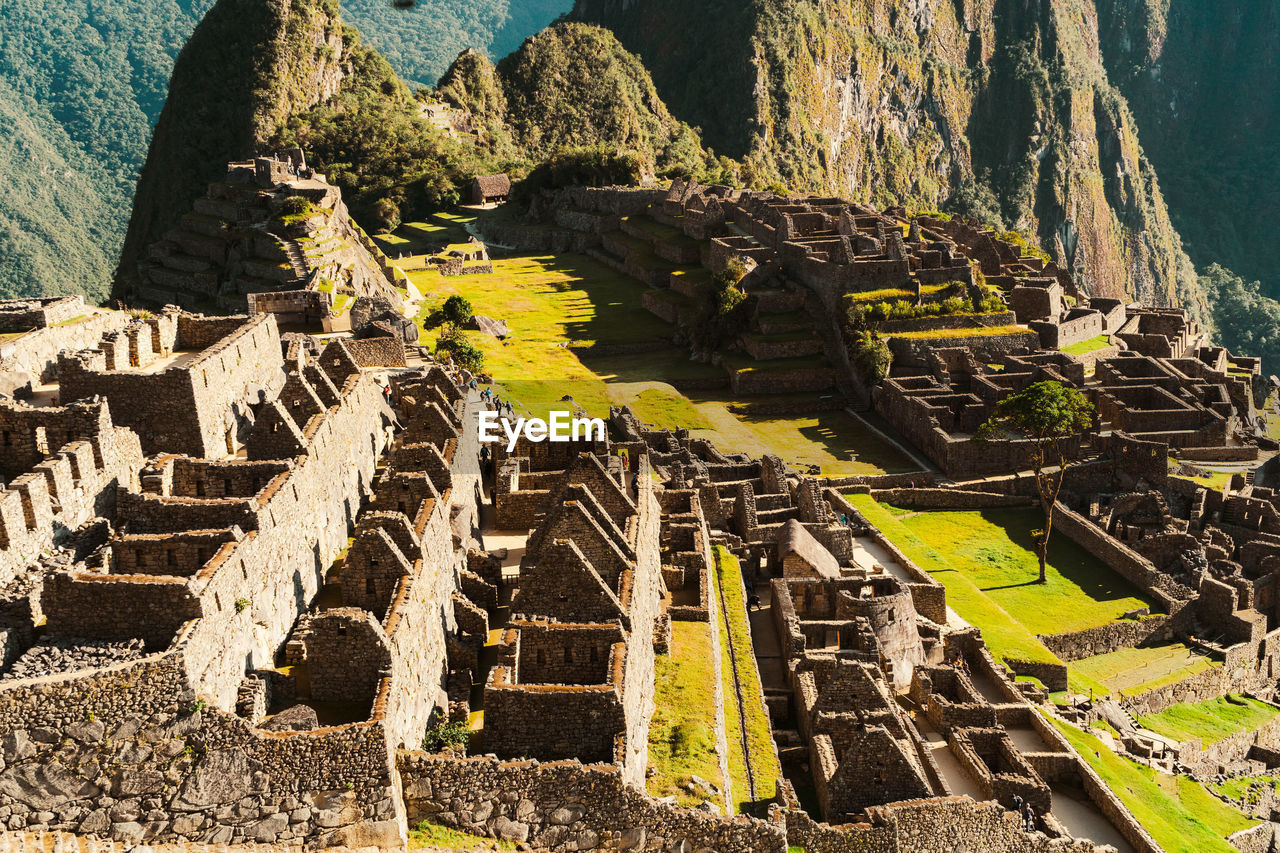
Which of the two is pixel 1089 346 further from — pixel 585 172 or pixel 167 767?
pixel 167 767

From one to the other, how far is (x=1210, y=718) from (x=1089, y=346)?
1300 inches

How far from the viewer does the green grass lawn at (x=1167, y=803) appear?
86.6 feet

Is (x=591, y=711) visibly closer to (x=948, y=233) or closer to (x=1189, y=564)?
(x=1189, y=564)

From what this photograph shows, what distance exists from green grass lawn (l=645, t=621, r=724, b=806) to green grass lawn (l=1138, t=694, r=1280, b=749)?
16.6m

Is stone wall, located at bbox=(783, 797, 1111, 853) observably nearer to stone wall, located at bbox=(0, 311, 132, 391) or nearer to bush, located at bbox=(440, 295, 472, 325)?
stone wall, located at bbox=(0, 311, 132, 391)

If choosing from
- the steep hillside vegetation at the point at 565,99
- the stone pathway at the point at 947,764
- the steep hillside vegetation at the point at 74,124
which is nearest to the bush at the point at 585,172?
the steep hillside vegetation at the point at 565,99

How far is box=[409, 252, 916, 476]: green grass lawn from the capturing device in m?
52.2

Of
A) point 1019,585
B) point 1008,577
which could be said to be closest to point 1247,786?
point 1019,585

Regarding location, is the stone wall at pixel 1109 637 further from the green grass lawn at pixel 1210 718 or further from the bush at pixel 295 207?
the bush at pixel 295 207

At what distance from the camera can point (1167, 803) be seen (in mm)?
27859

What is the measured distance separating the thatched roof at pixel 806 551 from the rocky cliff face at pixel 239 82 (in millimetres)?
109791

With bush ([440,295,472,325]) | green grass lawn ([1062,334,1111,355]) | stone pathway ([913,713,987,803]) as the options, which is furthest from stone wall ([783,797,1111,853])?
green grass lawn ([1062,334,1111,355])

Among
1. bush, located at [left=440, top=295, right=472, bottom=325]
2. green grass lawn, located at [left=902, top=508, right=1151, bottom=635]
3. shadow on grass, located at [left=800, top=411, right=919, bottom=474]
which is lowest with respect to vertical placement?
green grass lawn, located at [left=902, top=508, right=1151, bottom=635]

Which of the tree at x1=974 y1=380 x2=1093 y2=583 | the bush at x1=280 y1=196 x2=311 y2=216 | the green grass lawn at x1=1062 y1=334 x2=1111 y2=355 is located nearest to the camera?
the tree at x1=974 y1=380 x2=1093 y2=583
